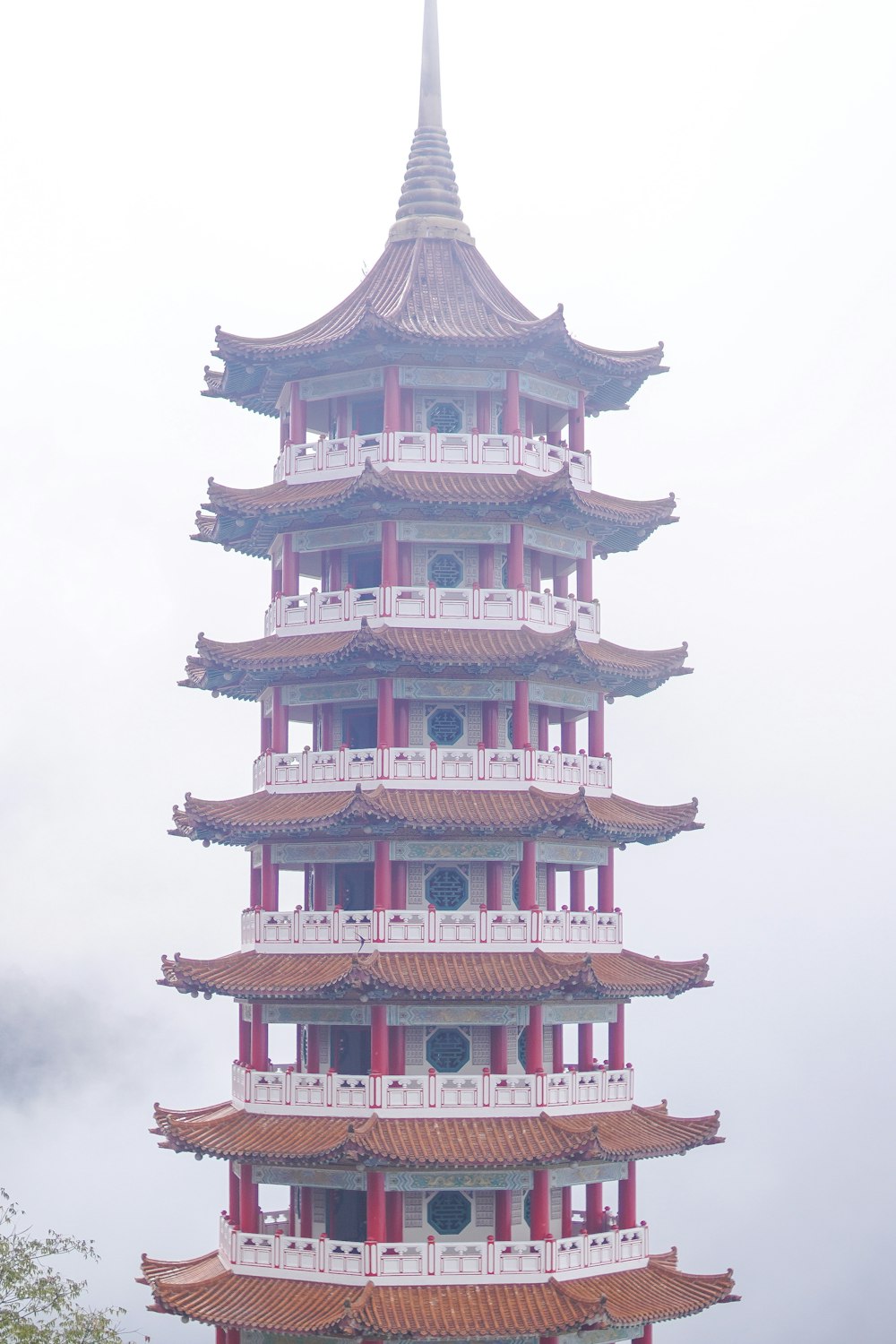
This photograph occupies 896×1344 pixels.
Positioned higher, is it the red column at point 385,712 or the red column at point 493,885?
the red column at point 385,712

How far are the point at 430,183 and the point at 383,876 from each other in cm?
2157

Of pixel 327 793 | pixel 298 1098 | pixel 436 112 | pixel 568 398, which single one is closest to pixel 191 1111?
pixel 298 1098

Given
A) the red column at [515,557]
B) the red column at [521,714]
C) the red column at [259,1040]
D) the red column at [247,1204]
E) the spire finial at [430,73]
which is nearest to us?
the red column at [247,1204]

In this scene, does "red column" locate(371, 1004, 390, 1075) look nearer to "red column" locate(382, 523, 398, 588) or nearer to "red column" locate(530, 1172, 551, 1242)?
"red column" locate(530, 1172, 551, 1242)

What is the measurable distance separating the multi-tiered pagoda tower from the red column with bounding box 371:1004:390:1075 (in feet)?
0.36

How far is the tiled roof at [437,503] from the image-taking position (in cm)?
6169

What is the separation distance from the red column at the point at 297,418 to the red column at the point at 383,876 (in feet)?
39.4

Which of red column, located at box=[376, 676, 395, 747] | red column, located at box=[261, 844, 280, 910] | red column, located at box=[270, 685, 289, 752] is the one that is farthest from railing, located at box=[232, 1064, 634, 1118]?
red column, located at box=[270, 685, 289, 752]

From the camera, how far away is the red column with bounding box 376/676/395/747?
6084 centimetres

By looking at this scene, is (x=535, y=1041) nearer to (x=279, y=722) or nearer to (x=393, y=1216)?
(x=393, y=1216)

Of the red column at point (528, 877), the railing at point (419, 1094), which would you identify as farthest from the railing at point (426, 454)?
the railing at point (419, 1094)

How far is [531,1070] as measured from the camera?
5972 centimetres

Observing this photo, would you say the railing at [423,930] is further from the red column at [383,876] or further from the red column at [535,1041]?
the red column at [535,1041]

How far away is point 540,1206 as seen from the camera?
58.6 meters
